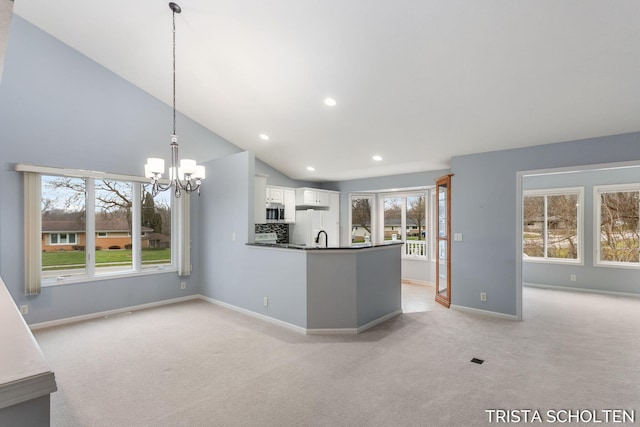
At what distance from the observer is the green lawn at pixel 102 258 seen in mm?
4426

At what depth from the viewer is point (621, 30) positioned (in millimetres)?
2479

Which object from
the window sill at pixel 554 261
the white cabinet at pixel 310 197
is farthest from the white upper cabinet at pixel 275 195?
the window sill at pixel 554 261

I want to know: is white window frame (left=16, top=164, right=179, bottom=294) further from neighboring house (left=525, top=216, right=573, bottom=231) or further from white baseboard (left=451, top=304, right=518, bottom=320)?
neighboring house (left=525, top=216, right=573, bottom=231)

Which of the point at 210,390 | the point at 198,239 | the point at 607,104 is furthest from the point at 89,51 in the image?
the point at 607,104

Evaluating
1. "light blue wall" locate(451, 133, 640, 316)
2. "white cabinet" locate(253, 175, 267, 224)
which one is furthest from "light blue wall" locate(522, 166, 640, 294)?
"white cabinet" locate(253, 175, 267, 224)

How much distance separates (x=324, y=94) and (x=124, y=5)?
7.87 feet

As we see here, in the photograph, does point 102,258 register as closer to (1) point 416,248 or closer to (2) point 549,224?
(1) point 416,248

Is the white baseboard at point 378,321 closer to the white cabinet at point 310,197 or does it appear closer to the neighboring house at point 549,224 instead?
the white cabinet at point 310,197

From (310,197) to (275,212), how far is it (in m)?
0.92

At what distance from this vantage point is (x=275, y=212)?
→ 658 cm

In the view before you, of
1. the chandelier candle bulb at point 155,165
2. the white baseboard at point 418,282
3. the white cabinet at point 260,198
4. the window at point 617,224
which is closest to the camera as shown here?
the chandelier candle bulb at point 155,165

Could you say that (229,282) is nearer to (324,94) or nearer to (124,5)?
(324,94)

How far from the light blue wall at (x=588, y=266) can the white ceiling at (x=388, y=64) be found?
3.13m

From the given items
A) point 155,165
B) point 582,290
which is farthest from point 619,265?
point 155,165
